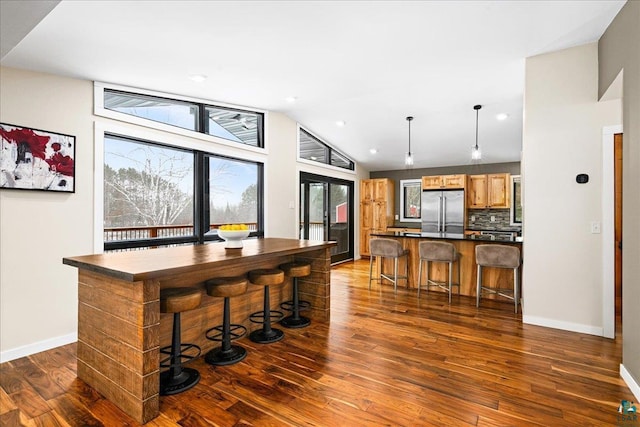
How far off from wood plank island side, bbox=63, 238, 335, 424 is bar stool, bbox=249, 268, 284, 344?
0.88ft

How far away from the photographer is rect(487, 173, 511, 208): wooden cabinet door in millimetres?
6809

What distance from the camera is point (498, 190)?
6887 millimetres

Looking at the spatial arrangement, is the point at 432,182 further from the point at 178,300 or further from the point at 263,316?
the point at 178,300

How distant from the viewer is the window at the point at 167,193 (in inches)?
138

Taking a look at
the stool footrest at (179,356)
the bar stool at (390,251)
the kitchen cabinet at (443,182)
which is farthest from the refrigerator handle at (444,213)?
the stool footrest at (179,356)

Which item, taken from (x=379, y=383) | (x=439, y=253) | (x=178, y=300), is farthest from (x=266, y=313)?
(x=439, y=253)

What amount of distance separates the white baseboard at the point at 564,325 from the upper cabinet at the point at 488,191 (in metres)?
3.86

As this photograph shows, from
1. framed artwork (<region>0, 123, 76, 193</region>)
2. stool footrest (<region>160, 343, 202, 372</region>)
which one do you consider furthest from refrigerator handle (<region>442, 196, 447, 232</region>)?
framed artwork (<region>0, 123, 76, 193</region>)

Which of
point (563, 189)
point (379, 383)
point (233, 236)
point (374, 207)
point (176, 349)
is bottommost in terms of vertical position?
point (379, 383)

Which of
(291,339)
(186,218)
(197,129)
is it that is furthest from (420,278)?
(197,129)

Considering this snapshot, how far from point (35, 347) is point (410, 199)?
7.40m

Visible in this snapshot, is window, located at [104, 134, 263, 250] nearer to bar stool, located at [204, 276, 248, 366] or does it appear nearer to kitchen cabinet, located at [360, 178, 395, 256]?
bar stool, located at [204, 276, 248, 366]

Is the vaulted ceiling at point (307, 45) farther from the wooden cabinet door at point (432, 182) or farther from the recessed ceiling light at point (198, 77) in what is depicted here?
the wooden cabinet door at point (432, 182)

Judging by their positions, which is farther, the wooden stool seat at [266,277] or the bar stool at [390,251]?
the bar stool at [390,251]
